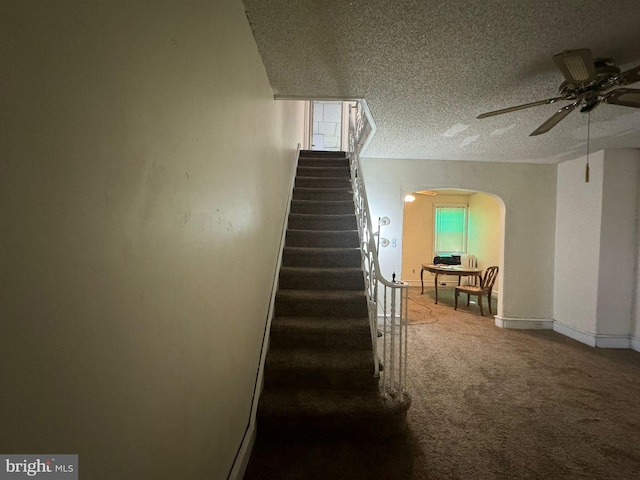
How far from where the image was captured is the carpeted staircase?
6.10 ft

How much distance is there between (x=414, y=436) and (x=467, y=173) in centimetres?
377

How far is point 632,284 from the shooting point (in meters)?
3.60

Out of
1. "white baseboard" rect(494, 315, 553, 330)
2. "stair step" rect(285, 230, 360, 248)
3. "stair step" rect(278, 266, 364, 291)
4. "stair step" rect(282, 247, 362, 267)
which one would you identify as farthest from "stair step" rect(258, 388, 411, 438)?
"white baseboard" rect(494, 315, 553, 330)

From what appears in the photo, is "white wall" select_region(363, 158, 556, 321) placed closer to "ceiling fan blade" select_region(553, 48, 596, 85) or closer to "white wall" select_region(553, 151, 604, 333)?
"white wall" select_region(553, 151, 604, 333)

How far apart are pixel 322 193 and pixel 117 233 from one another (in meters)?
3.34

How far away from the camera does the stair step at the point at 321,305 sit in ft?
8.26

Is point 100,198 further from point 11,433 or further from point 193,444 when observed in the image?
point 193,444

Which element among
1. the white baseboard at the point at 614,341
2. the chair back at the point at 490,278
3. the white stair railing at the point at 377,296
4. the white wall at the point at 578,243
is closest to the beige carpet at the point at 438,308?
the chair back at the point at 490,278

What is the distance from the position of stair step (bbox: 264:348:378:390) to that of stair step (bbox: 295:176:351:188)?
8.43ft

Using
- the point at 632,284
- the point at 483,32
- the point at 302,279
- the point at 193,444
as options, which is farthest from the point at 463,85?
the point at 632,284

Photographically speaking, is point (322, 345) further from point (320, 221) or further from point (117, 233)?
point (117, 233)

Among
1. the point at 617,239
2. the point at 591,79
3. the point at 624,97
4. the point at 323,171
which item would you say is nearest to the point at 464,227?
the point at 617,239

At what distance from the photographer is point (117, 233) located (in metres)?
0.60

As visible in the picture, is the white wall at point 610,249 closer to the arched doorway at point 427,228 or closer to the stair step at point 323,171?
the stair step at point 323,171
